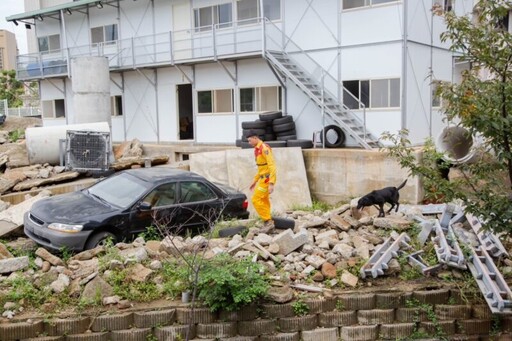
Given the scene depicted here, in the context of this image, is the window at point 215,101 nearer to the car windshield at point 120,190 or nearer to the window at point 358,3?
the window at point 358,3

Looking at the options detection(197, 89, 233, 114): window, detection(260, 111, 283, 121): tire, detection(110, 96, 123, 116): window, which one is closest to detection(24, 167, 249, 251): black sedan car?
detection(260, 111, 283, 121): tire

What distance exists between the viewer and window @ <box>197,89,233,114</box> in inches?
777

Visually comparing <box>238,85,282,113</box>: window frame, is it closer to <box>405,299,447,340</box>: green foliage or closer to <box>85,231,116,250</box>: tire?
<box>85,231,116,250</box>: tire

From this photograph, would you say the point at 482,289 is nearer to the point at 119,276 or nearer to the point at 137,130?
the point at 119,276

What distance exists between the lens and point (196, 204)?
34.6 ft

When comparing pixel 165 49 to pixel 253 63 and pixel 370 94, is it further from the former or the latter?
pixel 370 94

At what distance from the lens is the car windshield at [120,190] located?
9961 mm

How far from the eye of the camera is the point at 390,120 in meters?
16.2


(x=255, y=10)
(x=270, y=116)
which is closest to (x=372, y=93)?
(x=270, y=116)

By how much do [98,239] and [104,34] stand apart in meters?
16.3

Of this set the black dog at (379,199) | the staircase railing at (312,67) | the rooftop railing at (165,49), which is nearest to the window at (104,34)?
the rooftop railing at (165,49)

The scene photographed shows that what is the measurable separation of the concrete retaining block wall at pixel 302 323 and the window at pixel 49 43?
21681mm

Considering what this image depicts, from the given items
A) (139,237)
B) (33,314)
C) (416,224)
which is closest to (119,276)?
(33,314)

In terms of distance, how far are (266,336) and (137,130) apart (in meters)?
16.8
